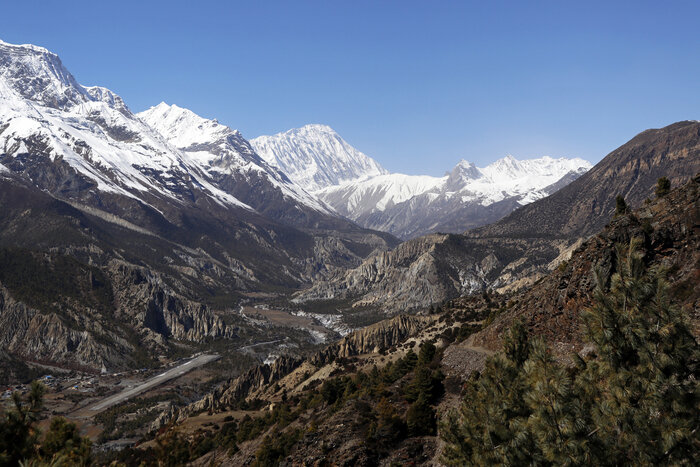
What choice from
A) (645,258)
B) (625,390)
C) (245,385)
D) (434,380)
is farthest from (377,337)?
(625,390)

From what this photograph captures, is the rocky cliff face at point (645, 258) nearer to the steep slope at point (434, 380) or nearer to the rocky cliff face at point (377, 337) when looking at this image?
the steep slope at point (434, 380)

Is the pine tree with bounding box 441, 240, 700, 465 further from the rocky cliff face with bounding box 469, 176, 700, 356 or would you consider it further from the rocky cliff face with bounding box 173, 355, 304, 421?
the rocky cliff face with bounding box 173, 355, 304, 421

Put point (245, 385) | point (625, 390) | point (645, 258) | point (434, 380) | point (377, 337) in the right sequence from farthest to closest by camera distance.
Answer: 1. point (377, 337)
2. point (245, 385)
3. point (434, 380)
4. point (645, 258)
5. point (625, 390)

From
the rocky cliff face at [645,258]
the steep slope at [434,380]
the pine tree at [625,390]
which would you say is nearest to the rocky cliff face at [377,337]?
the steep slope at [434,380]

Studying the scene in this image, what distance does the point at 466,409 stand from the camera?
89.6 ft

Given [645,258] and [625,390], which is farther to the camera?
[645,258]

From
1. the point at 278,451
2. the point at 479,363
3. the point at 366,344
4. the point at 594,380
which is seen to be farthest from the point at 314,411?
the point at 366,344

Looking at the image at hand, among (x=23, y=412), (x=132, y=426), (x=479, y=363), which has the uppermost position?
(x=23, y=412)

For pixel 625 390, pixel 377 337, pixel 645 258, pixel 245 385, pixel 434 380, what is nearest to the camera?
pixel 625 390

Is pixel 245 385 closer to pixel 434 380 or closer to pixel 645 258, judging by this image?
pixel 434 380

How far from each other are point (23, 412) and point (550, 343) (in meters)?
42.0

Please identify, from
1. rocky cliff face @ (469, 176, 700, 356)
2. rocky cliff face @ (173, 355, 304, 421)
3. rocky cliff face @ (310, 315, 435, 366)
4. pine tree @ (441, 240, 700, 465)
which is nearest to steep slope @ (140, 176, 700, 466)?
rocky cliff face @ (469, 176, 700, 356)

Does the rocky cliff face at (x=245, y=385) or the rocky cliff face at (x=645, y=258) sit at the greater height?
the rocky cliff face at (x=645, y=258)

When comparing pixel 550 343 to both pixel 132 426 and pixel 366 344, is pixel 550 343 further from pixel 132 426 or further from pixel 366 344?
pixel 132 426
